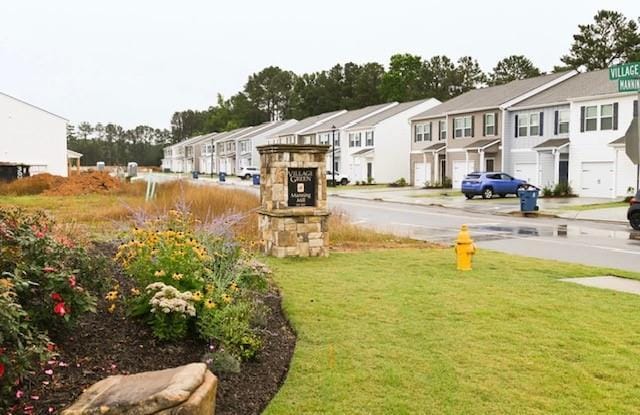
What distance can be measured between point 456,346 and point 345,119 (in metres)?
66.8

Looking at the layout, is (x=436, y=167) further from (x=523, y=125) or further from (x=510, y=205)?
(x=510, y=205)

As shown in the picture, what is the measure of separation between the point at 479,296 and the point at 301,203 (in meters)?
4.88

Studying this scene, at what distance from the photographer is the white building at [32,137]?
4928 cm

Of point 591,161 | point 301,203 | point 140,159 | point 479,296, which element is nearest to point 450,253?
point 301,203

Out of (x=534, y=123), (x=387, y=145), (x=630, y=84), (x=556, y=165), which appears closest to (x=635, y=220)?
(x=630, y=84)

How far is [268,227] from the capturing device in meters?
12.8

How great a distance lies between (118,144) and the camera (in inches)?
6102

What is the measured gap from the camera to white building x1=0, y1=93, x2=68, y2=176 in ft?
162

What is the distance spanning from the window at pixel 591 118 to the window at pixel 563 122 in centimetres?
225

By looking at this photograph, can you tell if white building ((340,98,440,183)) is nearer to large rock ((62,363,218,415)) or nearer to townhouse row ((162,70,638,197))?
townhouse row ((162,70,638,197))

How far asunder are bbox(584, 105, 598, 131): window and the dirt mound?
2872 cm

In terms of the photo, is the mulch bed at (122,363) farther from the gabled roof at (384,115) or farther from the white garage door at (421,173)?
the gabled roof at (384,115)

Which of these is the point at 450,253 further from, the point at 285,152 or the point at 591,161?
the point at 591,161

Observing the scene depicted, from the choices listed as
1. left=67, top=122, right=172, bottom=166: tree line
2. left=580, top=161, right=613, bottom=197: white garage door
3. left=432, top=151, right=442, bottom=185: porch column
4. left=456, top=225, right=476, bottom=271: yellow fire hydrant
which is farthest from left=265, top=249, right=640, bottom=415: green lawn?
left=67, top=122, right=172, bottom=166: tree line
